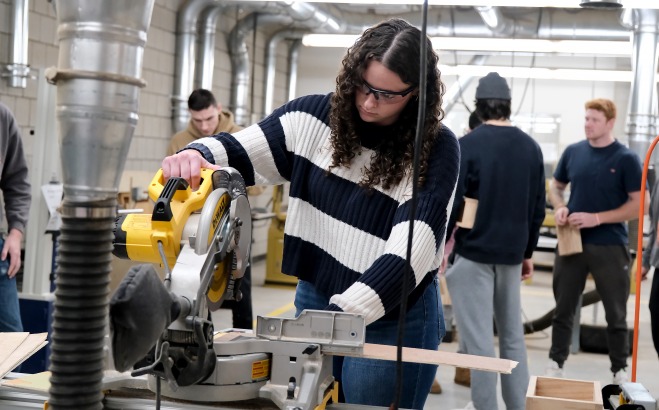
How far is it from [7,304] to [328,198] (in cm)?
198

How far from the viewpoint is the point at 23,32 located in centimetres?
516

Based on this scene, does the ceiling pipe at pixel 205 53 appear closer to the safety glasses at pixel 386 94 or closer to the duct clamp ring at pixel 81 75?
the safety glasses at pixel 386 94

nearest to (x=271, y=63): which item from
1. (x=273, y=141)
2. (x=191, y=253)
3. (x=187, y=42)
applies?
(x=187, y=42)

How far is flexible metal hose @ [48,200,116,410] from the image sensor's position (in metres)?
0.92

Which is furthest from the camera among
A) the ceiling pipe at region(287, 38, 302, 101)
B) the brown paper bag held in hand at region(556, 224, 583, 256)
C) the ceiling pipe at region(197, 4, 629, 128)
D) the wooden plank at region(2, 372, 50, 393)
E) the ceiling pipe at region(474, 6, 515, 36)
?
the ceiling pipe at region(287, 38, 302, 101)

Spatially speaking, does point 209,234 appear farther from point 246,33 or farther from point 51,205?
point 246,33

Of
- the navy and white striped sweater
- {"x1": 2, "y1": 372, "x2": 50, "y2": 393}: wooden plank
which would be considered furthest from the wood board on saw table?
{"x1": 2, "y1": 372, "x2": 50, "y2": 393}: wooden plank

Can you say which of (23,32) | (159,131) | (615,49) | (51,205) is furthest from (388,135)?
(615,49)

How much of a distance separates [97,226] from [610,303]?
3.93m

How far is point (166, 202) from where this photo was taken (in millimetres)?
1300

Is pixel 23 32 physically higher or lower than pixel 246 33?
lower

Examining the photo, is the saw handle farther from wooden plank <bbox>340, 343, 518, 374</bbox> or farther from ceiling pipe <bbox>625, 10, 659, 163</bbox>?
ceiling pipe <bbox>625, 10, 659, 163</bbox>

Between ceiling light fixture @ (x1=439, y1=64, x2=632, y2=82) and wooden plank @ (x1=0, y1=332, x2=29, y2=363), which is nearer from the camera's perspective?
wooden plank @ (x1=0, y1=332, x2=29, y2=363)

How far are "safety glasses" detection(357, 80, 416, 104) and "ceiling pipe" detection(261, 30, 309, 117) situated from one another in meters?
8.12
